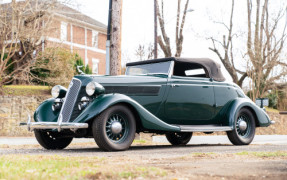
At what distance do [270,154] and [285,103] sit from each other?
29187 mm

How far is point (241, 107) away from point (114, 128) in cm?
364

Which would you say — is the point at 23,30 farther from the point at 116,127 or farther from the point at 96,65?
the point at 96,65

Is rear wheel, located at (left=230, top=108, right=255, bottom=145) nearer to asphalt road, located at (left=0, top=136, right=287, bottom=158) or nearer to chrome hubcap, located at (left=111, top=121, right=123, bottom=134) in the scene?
asphalt road, located at (left=0, top=136, right=287, bottom=158)

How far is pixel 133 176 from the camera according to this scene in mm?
4168

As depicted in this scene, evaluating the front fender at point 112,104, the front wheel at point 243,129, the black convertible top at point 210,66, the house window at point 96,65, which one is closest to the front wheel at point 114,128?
the front fender at point 112,104

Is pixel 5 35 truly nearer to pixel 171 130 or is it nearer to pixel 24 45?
pixel 24 45

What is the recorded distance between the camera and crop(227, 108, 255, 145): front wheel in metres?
9.80

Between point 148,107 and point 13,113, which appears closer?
point 148,107

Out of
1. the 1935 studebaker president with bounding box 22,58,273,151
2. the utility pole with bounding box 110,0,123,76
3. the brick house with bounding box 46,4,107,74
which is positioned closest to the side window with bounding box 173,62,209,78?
the 1935 studebaker president with bounding box 22,58,273,151

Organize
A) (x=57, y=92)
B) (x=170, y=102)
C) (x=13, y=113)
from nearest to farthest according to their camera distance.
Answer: (x=57, y=92), (x=170, y=102), (x=13, y=113)

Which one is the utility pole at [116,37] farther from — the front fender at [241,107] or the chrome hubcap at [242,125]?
the chrome hubcap at [242,125]

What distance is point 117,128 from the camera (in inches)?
301

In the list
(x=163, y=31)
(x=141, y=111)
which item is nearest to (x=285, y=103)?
(x=163, y=31)

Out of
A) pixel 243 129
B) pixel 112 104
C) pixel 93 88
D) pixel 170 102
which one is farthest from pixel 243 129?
pixel 93 88
